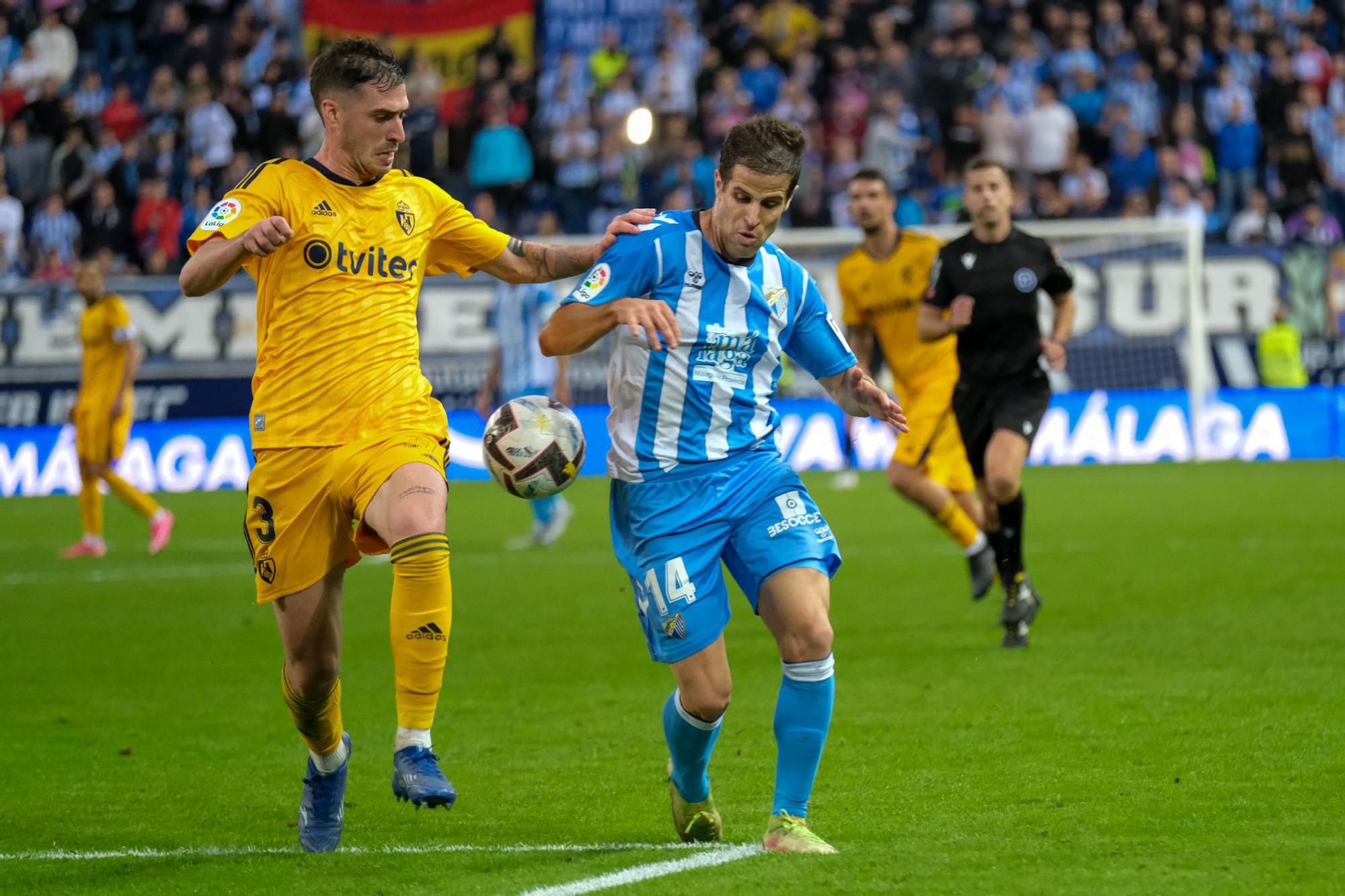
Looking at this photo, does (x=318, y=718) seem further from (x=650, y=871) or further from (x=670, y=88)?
(x=670, y=88)

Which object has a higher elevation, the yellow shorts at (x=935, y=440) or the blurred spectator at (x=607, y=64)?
the blurred spectator at (x=607, y=64)

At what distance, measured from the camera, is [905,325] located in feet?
36.8

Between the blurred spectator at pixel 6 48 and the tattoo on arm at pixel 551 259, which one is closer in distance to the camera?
the tattoo on arm at pixel 551 259

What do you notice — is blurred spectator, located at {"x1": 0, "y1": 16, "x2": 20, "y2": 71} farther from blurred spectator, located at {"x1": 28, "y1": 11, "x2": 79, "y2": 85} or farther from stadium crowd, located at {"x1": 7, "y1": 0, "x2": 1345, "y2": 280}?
blurred spectator, located at {"x1": 28, "y1": 11, "x2": 79, "y2": 85}

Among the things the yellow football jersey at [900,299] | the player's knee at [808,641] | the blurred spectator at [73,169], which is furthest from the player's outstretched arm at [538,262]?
the blurred spectator at [73,169]

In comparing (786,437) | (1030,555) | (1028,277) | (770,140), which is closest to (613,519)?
(770,140)

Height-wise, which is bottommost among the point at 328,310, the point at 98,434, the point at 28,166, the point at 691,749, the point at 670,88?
the point at 691,749

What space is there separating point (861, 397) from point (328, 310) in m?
1.59

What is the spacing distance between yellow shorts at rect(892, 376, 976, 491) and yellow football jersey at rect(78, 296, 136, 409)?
7.00m

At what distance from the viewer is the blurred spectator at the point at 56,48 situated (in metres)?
25.3

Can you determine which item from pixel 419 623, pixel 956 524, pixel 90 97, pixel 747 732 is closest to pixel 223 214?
pixel 419 623

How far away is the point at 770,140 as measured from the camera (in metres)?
5.15

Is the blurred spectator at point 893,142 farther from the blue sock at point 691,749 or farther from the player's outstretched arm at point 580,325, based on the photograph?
the blue sock at point 691,749

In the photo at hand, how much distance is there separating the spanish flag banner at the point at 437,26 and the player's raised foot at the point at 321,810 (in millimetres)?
20777
